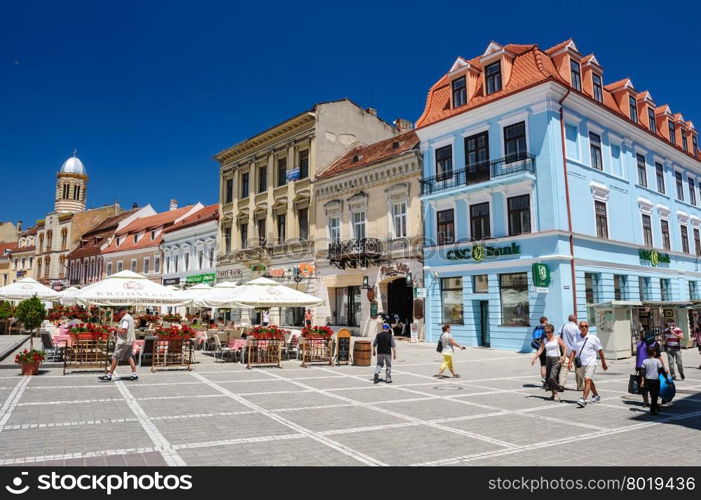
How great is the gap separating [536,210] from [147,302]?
15.9 meters

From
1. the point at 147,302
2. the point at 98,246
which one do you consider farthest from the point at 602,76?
the point at 98,246

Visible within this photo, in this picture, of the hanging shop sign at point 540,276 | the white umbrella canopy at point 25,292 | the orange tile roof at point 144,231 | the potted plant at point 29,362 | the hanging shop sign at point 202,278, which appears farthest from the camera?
the orange tile roof at point 144,231

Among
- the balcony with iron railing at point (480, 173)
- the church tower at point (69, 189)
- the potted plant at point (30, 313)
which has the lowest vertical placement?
the potted plant at point (30, 313)

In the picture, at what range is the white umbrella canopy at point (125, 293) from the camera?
16.0m

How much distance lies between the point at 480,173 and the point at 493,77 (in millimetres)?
4685

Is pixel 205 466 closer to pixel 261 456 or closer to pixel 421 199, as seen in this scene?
pixel 261 456

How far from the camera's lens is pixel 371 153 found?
31062 mm

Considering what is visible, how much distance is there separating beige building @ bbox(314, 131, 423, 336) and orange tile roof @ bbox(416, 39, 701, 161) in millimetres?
2152

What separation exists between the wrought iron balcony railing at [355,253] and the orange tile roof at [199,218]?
52.1 ft

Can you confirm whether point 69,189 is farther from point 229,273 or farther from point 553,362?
point 553,362

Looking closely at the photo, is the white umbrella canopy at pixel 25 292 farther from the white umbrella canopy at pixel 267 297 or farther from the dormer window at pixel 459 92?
the dormer window at pixel 459 92

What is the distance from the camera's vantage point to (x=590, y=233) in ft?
74.2

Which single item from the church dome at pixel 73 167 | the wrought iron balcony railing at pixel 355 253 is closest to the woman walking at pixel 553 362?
the wrought iron balcony railing at pixel 355 253

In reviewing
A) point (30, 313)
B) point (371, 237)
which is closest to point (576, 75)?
point (371, 237)
